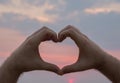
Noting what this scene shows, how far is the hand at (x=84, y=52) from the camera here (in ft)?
25.7

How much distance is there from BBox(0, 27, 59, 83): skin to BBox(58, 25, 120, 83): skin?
1.49ft

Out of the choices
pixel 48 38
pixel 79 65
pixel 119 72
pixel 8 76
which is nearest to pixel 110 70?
pixel 119 72

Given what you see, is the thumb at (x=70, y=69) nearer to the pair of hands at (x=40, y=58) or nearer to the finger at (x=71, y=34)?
the pair of hands at (x=40, y=58)

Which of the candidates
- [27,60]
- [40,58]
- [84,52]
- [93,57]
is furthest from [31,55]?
[93,57]

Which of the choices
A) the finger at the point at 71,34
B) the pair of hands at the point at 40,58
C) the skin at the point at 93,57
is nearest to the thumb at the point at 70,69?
the pair of hands at the point at 40,58

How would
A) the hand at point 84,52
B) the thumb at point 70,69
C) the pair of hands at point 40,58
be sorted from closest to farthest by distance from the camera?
the pair of hands at point 40,58, the hand at point 84,52, the thumb at point 70,69

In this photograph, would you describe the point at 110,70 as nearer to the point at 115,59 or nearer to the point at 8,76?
the point at 115,59

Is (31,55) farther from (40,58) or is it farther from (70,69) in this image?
(70,69)

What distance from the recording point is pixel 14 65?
25.1 ft

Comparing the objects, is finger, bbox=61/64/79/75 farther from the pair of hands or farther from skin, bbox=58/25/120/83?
skin, bbox=58/25/120/83

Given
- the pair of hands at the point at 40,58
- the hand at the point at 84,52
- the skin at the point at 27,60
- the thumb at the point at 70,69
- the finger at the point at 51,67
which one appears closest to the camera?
the skin at the point at 27,60

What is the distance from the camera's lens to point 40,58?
809 cm

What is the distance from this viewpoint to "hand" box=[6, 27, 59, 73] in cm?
768

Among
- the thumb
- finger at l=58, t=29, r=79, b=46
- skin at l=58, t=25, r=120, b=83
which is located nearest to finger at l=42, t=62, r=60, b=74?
the thumb
